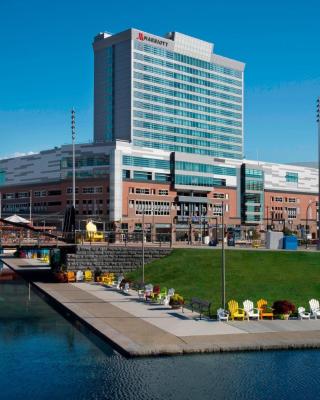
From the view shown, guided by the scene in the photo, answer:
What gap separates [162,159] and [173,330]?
10648cm

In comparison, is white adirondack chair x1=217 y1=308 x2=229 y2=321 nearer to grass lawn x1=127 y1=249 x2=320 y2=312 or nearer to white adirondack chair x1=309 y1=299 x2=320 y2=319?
grass lawn x1=127 y1=249 x2=320 y2=312

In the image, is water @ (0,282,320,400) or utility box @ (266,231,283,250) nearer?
water @ (0,282,320,400)

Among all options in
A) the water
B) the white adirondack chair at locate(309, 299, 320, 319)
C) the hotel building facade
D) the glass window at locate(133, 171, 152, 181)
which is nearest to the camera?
the water

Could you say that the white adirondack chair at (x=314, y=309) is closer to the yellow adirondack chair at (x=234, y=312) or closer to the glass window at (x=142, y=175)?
the yellow adirondack chair at (x=234, y=312)

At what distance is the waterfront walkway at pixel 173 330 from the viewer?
2475 cm

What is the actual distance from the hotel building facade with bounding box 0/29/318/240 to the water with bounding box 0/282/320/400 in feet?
296

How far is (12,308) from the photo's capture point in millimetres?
38531

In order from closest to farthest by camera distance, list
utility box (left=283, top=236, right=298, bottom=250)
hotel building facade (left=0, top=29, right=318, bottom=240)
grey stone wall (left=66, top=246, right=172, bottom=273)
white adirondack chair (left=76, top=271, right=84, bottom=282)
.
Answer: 1. white adirondack chair (left=76, top=271, right=84, bottom=282)
2. grey stone wall (left=66, top=246, right=172, bottom=273)
3. utility box (left=283, top=236, right=298, bottom=250)
4. hotel building facade (left=0, top=29, right=318, bottom=240)

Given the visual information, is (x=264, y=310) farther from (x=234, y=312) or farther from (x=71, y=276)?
(x=71, y=276)

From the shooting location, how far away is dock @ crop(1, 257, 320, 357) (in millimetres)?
24719

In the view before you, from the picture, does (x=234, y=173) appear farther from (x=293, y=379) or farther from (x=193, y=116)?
(x=293, y=379)

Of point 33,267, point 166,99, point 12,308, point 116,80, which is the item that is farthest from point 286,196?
point 12,308

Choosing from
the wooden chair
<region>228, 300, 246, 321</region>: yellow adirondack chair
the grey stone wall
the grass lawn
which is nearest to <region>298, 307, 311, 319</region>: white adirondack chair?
the grass lawn

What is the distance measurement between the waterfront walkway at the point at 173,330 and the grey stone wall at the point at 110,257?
1582cm
